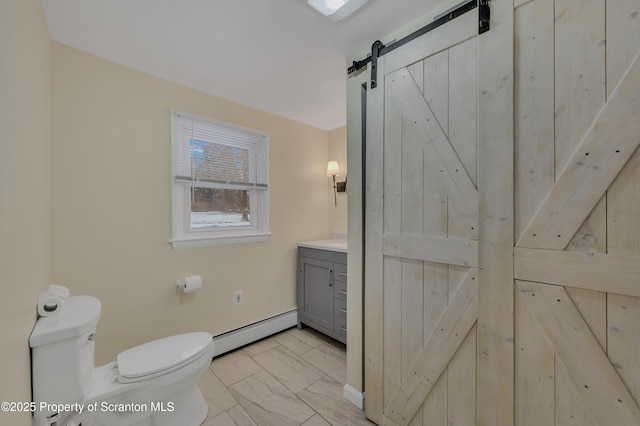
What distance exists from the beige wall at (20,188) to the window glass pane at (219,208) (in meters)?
0.97

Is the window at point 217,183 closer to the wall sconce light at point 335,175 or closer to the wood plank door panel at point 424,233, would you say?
the wall sconce light at point 335,175

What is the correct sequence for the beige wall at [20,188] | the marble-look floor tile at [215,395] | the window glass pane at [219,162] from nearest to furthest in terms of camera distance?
the beige wall at [20,188] < the marble-look floor tile at [215,395] < the window glass pane at [219,162]

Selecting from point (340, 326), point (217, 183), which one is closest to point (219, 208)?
point (217, 183)

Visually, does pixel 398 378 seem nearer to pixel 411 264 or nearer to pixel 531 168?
pixel 411 264

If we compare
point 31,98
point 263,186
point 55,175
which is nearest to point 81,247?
point 55,175

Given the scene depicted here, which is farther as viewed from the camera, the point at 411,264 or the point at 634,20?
the point at 411,264

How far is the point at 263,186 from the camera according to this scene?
2.53 meters

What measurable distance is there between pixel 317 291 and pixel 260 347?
2.36 ft

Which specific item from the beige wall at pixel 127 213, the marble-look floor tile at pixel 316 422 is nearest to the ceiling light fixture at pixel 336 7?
the beige wall at pixel 127 213

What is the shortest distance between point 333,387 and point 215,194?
1.81 m

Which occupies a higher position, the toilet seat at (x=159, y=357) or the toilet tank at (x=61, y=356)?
the toilet tank at (x=61, y=356)

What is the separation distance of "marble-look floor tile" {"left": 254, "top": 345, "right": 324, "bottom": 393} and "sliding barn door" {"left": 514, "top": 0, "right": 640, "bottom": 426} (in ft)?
4.33

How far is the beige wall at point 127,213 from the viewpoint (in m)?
1.58

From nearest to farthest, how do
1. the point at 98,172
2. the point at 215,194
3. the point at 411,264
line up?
the point at 411,264
the point at 98,172
the point at 215,194
